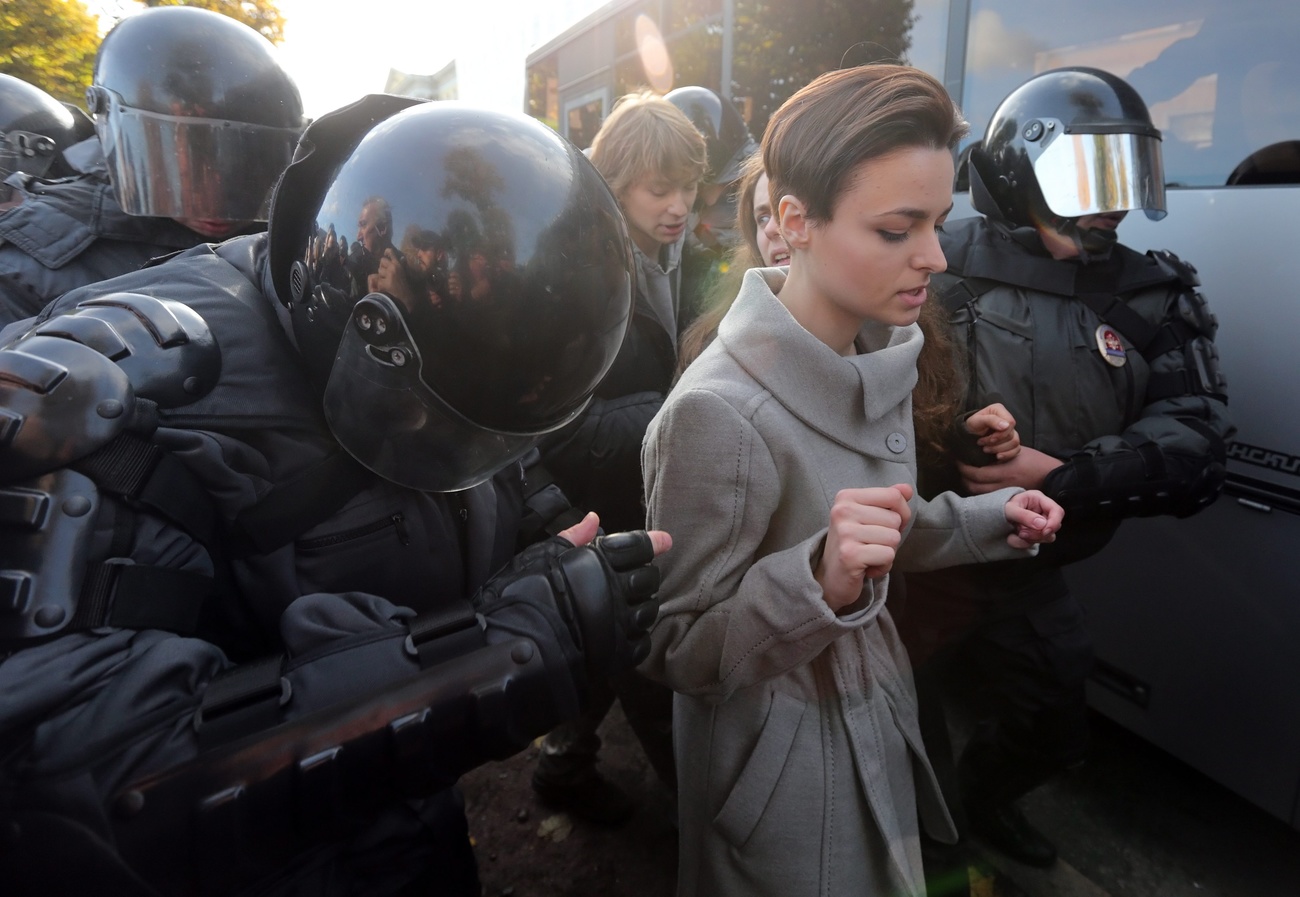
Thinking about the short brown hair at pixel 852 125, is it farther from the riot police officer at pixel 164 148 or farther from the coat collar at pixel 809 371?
the riot police officer at pixel 164 148

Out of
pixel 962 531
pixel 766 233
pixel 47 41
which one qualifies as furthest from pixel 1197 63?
pixel 47 41

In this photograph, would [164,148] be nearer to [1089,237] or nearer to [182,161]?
[182,161]

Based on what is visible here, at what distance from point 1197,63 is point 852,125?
1920 millimetres

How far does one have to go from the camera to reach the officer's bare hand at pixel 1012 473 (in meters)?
1.89

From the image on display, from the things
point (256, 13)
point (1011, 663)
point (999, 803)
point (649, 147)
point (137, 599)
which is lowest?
point (999, 803)

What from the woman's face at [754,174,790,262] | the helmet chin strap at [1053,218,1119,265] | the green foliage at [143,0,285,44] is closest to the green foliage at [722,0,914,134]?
the helmet chin strap at [1053,218,1119,265]

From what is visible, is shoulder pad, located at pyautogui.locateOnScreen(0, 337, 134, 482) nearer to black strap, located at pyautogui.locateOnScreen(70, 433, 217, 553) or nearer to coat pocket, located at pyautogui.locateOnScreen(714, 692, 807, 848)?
black strap, located at pyautogui.locateOnScreen(70, 433, 217, 553)

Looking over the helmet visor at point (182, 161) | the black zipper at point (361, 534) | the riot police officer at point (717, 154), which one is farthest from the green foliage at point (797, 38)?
the black zipper at point (361, 534)

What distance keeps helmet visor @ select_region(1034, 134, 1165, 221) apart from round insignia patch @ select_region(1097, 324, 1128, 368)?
0.34m

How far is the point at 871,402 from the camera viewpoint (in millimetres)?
1409

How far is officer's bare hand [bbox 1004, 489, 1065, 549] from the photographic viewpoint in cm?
151

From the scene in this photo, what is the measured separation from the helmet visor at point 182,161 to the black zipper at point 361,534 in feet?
5.67

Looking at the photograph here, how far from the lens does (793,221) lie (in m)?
1.49

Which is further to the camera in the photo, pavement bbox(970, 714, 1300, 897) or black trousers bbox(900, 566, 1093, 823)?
pavement bbox(970, 714, 1300, 897)
